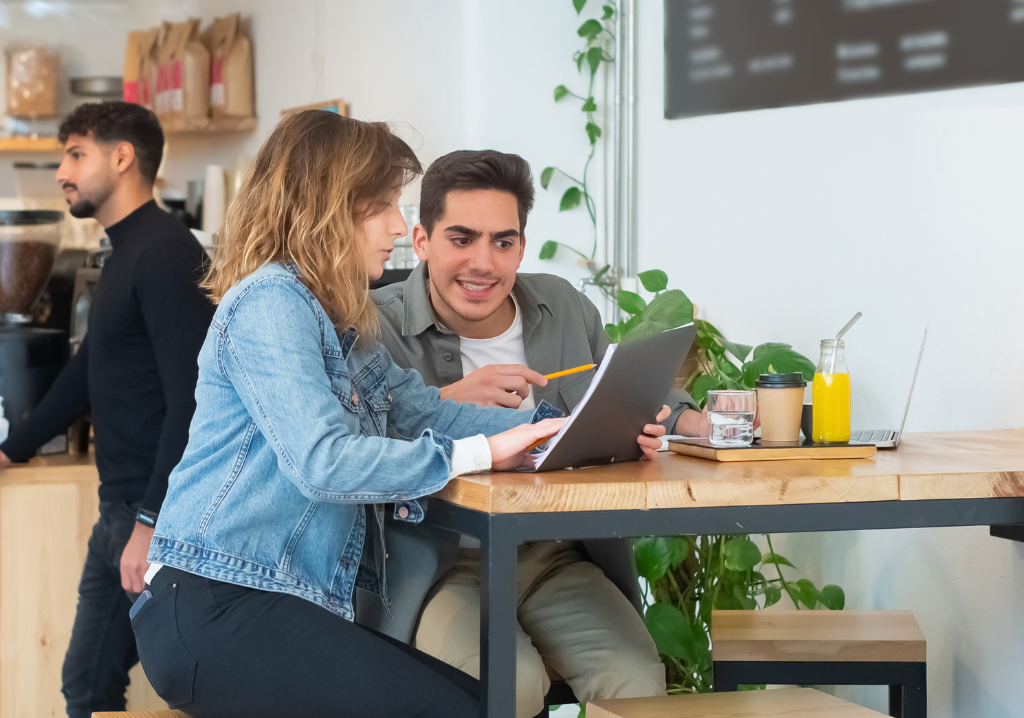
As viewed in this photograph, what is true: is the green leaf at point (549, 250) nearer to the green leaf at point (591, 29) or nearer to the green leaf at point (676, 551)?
the green leaf at point (591, 29)

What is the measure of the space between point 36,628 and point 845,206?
7.32 feet

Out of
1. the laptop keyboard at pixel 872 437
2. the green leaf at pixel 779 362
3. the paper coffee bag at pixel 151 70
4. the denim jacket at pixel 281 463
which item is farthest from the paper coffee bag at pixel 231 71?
the laptop keyboard at pixel 872 437

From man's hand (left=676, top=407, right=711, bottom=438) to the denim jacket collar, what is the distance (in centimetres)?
39

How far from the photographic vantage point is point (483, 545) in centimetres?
122

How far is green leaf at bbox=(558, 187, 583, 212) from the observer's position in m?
3.21

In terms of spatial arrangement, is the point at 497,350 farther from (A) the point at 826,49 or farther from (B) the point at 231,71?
(B) the point at 231,71

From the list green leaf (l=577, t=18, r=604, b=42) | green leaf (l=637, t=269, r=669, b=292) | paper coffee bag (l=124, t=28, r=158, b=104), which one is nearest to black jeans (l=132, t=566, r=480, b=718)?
green leaf (l=637, t=269, r=669, b=292)

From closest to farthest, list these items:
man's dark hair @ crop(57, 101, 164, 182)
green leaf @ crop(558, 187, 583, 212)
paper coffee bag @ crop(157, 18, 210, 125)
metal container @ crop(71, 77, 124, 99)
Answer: man's dark hair @ crop(57, 101, 164, 182)
green leaf @ crop(558, 187, 583, 212)
metal container @ crop(71, 77, 124, 99)
paper coffee bag @ crop(157, 18, 210, 125)

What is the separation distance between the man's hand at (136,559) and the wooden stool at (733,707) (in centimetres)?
122

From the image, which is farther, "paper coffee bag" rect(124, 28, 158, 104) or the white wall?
"paper coffee bag" rect(124, 28, 158, 104)

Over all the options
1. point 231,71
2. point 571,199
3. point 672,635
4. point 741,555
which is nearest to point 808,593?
point 741,555

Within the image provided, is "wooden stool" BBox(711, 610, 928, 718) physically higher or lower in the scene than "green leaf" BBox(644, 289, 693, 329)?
lower

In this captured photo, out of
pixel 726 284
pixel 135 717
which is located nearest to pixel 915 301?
pixel 726 284

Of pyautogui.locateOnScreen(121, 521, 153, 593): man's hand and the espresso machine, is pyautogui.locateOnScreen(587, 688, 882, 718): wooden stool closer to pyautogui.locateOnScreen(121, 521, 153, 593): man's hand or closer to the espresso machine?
pyautogui.locateOnScreen(121, 521, 153, 593): man's hand
